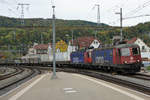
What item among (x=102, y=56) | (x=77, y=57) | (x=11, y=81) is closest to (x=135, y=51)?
(x=102, y=56)

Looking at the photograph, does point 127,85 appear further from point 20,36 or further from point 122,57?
point 20,36

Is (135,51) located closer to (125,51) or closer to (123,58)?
(125,51)

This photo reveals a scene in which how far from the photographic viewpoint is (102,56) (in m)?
26.5

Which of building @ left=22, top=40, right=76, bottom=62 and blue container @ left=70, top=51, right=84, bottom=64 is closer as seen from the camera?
blue container @ left=70, top=51, right=84, bottom=64

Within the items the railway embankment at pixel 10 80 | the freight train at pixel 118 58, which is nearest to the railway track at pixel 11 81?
the railway embankment at pixel 10 80

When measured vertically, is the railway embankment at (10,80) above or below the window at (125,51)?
below

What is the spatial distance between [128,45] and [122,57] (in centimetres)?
136

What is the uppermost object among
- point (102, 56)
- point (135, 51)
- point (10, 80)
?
point (135, 51)

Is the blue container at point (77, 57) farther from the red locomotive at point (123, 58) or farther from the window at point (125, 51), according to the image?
the window at point (125, 51)

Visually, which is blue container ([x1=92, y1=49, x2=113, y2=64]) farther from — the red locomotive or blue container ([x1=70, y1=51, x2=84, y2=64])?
blue container ([x1=70, y1=51, x2=84, y2=64])

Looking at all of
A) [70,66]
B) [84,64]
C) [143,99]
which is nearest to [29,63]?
[70,66]

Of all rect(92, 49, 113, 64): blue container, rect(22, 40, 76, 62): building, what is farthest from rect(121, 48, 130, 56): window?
rect(22, 40, 76, 62): building

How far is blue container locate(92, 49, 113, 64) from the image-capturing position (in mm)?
23797

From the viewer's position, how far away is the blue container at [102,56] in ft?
78.1
